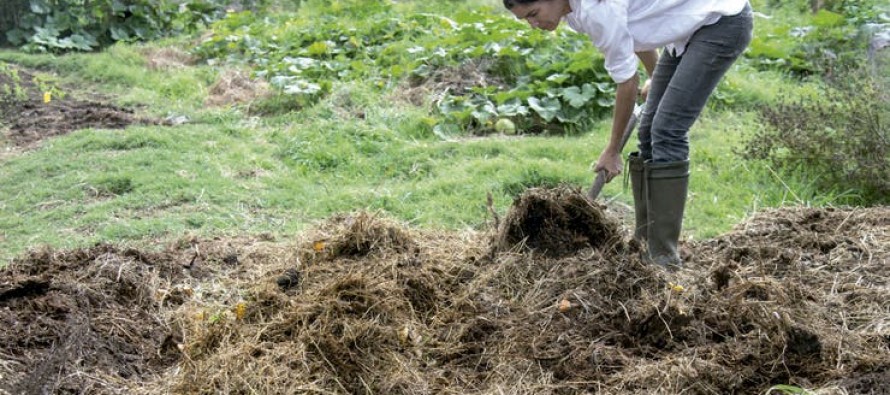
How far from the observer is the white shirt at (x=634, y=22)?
370 cm

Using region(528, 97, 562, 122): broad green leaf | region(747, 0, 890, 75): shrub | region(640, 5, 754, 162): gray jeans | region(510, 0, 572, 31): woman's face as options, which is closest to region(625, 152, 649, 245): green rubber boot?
region(640, 5, 754, 162): gray jeans

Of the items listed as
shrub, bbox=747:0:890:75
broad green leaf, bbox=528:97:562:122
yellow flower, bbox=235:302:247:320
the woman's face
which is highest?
the woman's face

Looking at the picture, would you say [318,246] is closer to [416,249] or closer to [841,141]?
[416,249]

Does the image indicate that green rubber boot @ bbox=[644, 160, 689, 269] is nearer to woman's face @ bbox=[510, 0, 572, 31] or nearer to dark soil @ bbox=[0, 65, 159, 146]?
woman's face @ bbox=[510, 0, 572, 31]

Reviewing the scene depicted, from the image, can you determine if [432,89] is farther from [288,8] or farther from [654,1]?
[288,8]

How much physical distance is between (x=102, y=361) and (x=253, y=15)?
958 centimetres

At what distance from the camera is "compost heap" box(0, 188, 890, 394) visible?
3275mm

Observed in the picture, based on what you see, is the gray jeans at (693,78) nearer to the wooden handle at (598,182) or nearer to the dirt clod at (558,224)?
the wooden handle at (598,182)

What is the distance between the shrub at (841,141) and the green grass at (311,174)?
0.17m

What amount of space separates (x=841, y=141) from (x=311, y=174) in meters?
3.58

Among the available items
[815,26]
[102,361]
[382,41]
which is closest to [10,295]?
[102,361]

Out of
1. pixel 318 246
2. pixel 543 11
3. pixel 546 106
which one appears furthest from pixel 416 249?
pixel 546 106

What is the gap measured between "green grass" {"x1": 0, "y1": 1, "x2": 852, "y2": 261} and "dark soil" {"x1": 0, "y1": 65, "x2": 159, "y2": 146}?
1.23 ft

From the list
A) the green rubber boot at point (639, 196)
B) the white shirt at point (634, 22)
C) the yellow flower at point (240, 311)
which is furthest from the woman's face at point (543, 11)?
the yellow flower at point (240, 311)
